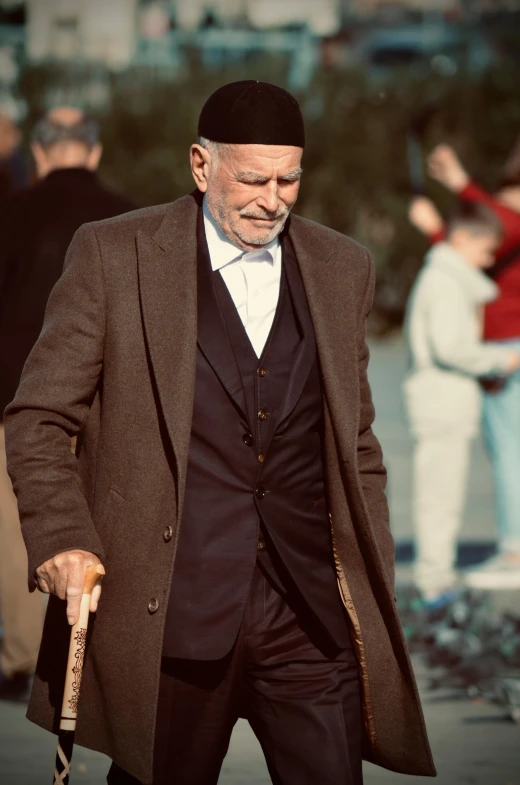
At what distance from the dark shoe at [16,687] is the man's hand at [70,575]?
9.37 ft

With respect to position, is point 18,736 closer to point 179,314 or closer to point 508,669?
point 508,669

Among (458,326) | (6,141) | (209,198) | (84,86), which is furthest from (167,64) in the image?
(209,198)

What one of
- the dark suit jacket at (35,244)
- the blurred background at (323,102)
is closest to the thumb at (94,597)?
the dark suit jacket at (35,244)

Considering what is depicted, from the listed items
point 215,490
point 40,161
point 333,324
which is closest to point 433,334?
point 40,161

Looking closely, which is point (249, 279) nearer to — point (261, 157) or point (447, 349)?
point (261, 157)

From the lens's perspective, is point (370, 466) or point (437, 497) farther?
point (437, 497)

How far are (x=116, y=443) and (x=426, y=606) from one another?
4134 millimetres

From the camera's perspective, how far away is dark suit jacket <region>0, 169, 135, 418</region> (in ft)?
18.9

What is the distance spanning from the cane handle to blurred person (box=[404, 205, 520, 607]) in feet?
14.1

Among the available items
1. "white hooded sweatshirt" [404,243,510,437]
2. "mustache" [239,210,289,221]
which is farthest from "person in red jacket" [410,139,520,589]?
"mustache" [239,210,289,221]

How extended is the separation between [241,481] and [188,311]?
0.39m

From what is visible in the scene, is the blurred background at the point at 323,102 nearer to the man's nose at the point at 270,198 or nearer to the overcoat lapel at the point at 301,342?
the overcoat lapel at the point at 301,342

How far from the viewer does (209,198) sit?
3.36 metres

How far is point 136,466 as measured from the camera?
3215mm
